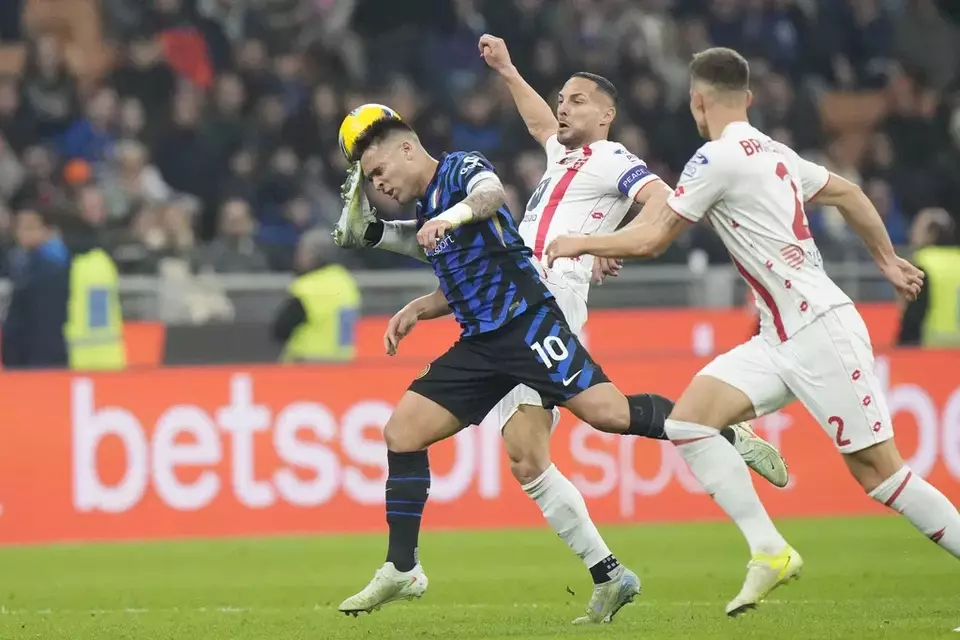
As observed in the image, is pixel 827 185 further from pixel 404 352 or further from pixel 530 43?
pixel 530 43

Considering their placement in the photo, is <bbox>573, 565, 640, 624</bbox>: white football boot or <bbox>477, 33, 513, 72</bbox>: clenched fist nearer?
<bbox>573, 565, 640, 624</bbox>: white football boot

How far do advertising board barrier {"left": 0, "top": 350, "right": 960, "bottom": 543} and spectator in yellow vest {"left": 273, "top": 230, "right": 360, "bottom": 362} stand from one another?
164 cm

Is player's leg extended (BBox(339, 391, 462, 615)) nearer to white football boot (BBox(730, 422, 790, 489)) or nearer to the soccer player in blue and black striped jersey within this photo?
the soccer player in blue and black striped jersey

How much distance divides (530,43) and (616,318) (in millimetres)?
5398

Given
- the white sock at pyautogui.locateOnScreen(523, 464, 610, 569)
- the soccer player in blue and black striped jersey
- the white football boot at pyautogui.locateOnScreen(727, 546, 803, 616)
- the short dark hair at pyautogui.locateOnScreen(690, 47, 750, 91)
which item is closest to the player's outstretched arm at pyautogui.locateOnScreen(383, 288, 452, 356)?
the soccer player in blue and black striped jersey

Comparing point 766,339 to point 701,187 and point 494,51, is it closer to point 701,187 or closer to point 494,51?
point 701,187

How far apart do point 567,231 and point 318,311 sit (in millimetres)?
6846

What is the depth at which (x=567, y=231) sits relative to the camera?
8938mm

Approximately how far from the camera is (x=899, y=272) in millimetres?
7918

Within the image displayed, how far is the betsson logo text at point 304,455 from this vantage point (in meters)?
13.4

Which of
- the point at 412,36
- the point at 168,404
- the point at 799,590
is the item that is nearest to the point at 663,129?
the point at 412,36

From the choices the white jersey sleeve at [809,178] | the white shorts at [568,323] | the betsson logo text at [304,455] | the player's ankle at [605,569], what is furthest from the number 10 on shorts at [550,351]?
the betsson logo text at [304,455]

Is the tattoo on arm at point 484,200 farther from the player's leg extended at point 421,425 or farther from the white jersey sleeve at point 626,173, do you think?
the white jersey sleeve at point 626,173

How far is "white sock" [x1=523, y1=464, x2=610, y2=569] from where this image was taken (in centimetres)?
854
